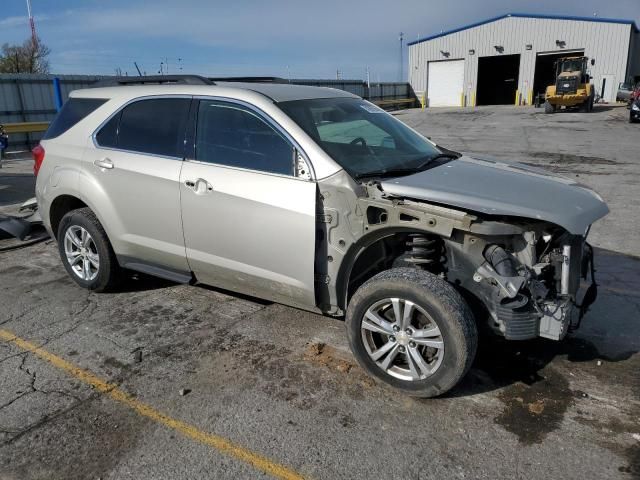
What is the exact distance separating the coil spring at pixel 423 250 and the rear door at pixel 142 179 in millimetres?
1787

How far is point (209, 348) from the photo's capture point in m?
3.83

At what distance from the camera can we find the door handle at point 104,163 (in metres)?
4.34

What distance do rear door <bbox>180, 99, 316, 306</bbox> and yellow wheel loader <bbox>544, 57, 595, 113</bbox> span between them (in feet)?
98.5

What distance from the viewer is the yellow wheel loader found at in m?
29.1

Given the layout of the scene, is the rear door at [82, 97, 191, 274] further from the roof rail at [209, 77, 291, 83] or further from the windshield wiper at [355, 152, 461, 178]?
the windshield wiper at [355, 152, 461, 178]

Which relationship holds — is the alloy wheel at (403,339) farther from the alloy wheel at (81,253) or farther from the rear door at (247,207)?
the alloy wheel at (81,253)

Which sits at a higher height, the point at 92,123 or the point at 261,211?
the point at 92,123

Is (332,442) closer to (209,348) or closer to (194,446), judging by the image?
(194,446)

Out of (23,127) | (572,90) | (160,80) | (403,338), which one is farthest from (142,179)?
(572,90)

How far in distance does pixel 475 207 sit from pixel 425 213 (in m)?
0.28

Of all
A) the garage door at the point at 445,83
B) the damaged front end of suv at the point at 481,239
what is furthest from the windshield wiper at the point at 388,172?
the garage door at the point at 445,83

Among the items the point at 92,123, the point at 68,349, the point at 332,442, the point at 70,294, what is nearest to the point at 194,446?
the point at 332,442

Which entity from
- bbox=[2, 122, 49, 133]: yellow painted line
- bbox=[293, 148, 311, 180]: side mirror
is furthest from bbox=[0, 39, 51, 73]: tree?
bbox=[293, 148, 311, 180]: side mirror

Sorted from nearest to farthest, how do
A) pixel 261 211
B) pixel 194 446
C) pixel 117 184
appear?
pixel 194 446 → pixel 261 211 → pixel 117 184
